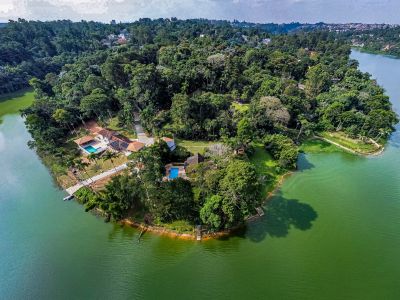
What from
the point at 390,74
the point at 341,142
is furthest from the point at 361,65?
the point at 341,142

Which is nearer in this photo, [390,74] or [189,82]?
[189,82]

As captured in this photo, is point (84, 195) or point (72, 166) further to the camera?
point (72, 166)

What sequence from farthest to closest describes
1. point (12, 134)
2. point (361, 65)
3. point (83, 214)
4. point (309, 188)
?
point (361, 65) → point (12, 134) → point (309, 188) → point (83, 214)

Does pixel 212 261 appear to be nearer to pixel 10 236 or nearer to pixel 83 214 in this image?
pixel 83 214

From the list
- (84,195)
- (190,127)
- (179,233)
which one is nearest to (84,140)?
(84,195)

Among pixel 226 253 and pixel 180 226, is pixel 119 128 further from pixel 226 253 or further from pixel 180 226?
pixel 226 253

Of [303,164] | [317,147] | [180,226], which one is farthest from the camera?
[317,147]
